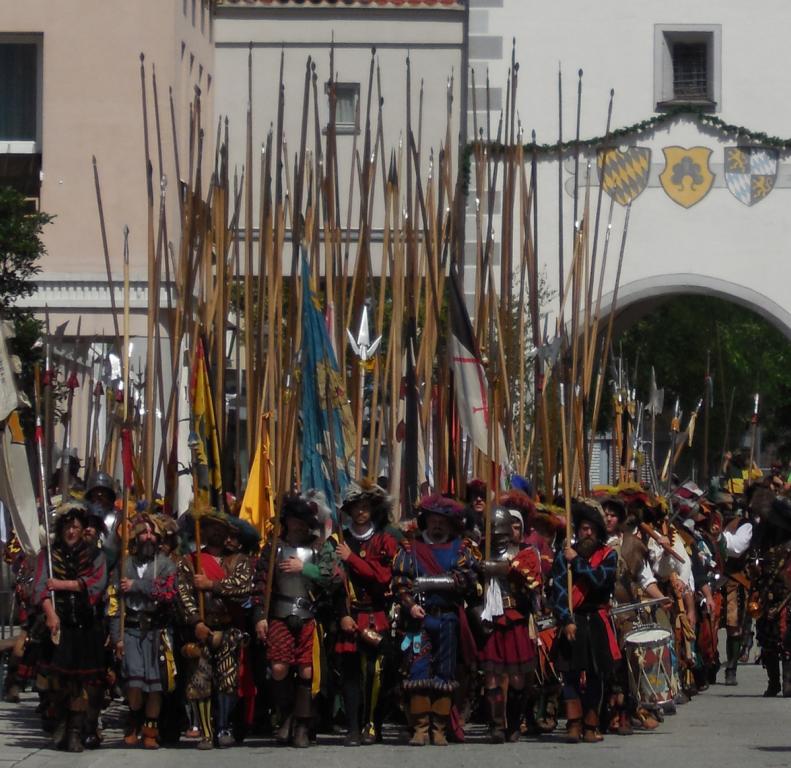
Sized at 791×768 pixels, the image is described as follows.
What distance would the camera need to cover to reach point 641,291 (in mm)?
30984

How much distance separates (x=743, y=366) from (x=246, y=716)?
1363 inches

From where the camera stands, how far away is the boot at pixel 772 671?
17.3 m

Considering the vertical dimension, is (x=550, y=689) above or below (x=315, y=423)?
below

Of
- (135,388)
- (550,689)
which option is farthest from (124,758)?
(135,388)

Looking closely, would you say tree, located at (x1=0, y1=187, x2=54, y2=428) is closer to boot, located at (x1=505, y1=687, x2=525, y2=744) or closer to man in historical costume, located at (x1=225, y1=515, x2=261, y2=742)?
man in historical costume, located at (x1=225, y1=515, x2=261, y2=742)

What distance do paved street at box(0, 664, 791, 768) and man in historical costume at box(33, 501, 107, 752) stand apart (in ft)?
Result: 0.80

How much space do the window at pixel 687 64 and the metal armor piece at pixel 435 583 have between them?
18.3 metres

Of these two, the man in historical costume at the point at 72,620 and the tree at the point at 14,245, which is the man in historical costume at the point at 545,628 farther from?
the tree at the point at 14,245

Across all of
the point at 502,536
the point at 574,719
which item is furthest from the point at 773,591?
the point at 502,536

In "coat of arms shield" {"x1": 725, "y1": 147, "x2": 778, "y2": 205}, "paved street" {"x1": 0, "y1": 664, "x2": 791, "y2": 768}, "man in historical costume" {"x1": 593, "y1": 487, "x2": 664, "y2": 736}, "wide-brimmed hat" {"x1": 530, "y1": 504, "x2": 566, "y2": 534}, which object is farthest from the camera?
"coat of arms shield" {"x1": 725, "y1": 147, "x2": 778, "y2": 205}

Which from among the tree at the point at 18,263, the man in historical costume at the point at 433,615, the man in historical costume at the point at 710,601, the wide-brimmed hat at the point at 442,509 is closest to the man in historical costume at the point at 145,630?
the man in historical costume at the point at 433,615

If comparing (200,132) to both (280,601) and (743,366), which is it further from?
(743,366)

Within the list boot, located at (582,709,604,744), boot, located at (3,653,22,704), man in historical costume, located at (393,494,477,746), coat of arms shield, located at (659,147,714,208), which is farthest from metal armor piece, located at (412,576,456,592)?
coat of arms shield, located at (659,147,714,208)

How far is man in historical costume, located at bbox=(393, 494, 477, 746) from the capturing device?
13625 mm
